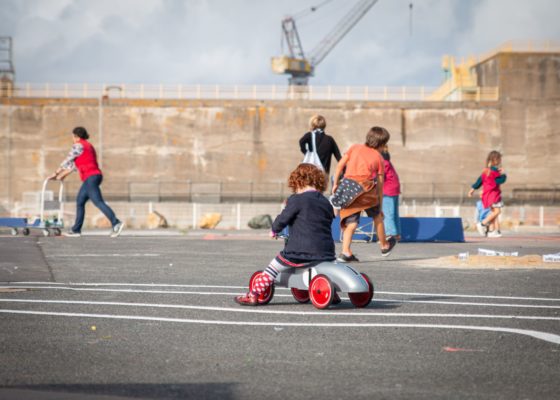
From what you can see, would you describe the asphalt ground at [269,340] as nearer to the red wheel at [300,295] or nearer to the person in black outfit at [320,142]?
the red wheel at [300,295]

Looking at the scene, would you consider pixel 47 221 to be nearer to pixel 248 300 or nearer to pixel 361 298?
pixel 248 300

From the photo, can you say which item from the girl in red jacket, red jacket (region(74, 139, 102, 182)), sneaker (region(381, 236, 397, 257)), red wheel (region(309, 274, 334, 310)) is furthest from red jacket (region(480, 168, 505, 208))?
red wheel (region(309, 274, 334, 310))

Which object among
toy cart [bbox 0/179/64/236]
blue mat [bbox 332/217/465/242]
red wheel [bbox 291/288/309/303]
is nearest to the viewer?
red wheel [bbox 291/288/309/303]

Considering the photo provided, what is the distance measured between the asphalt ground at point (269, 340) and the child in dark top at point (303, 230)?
31 cm

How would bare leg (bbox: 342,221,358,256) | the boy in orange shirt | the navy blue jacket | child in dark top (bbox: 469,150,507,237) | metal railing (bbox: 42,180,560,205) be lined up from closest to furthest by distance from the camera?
the navy blue jacket, bare leg (bbox: 342,221,358,256), the boy in orange shirt, child in dark top (bbox: 469,150,507,237), metal railing (bbox: 42,180,560,205)

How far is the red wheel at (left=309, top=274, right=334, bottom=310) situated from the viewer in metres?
7.02

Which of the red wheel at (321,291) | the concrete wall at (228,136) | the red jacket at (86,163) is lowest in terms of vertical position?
the red wheel at (321,291)

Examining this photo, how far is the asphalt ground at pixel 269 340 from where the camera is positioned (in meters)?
4.25

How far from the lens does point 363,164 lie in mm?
11805

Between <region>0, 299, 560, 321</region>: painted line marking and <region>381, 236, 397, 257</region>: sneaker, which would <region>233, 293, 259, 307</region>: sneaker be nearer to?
<region>0, 299, 560, 321</region>: painted line marking

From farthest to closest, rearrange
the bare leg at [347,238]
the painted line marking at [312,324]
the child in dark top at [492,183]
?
the child in dark top at [492,183]
the bare leg at [347,238]
the painted line marking at [312,324]

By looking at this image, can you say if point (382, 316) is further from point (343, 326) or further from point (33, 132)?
point (33, 132)

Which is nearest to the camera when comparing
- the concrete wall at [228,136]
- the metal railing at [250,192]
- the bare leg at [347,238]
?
the bare leg at [347,238]

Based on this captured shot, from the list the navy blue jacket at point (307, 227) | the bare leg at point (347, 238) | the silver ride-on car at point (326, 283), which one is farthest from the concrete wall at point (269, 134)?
the silver ride-on car at point (326, 283)
